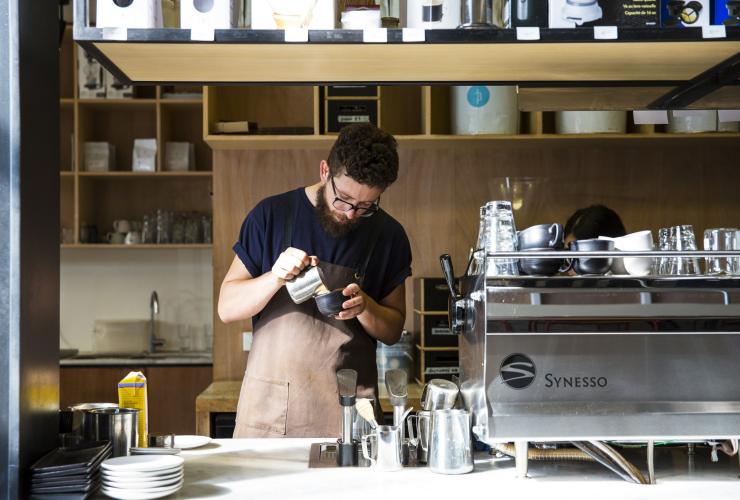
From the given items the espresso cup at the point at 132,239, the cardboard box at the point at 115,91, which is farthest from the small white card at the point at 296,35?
the cardboard box at the point at 115,91

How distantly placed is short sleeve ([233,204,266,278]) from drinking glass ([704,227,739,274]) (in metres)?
1.23

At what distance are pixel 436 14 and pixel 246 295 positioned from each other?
3.27 feet

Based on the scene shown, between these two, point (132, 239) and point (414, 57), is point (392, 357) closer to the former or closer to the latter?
point (132, 239)

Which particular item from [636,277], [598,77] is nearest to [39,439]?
[636,277]

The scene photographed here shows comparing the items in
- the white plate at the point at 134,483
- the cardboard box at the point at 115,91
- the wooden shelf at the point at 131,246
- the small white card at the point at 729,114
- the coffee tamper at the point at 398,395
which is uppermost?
the cardboard box at the point at 115,91

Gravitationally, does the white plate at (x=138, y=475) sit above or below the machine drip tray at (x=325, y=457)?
above

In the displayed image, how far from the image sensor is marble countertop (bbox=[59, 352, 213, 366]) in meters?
4.43

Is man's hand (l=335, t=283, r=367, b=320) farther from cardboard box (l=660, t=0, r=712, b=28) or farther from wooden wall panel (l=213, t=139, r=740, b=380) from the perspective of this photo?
wooden wall panel (l=213, t=139, r=740, b=380)

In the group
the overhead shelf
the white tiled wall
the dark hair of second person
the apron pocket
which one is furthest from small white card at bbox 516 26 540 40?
the white tiled wall

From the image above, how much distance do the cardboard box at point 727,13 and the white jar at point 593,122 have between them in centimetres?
200

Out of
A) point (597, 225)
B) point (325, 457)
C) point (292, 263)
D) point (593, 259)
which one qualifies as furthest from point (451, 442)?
point (597, 225)

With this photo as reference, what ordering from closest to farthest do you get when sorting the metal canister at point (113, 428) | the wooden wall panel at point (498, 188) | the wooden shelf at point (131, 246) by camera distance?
1. the metal canister at point (113, 428)
2. the wooden wall panel at point (498, 188)
3. the wooden shelf at point (131, 246)

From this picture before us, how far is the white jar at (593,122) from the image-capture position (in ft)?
12.2

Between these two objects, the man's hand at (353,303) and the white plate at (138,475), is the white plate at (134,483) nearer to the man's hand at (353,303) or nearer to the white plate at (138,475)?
the white plate at (138,475)
